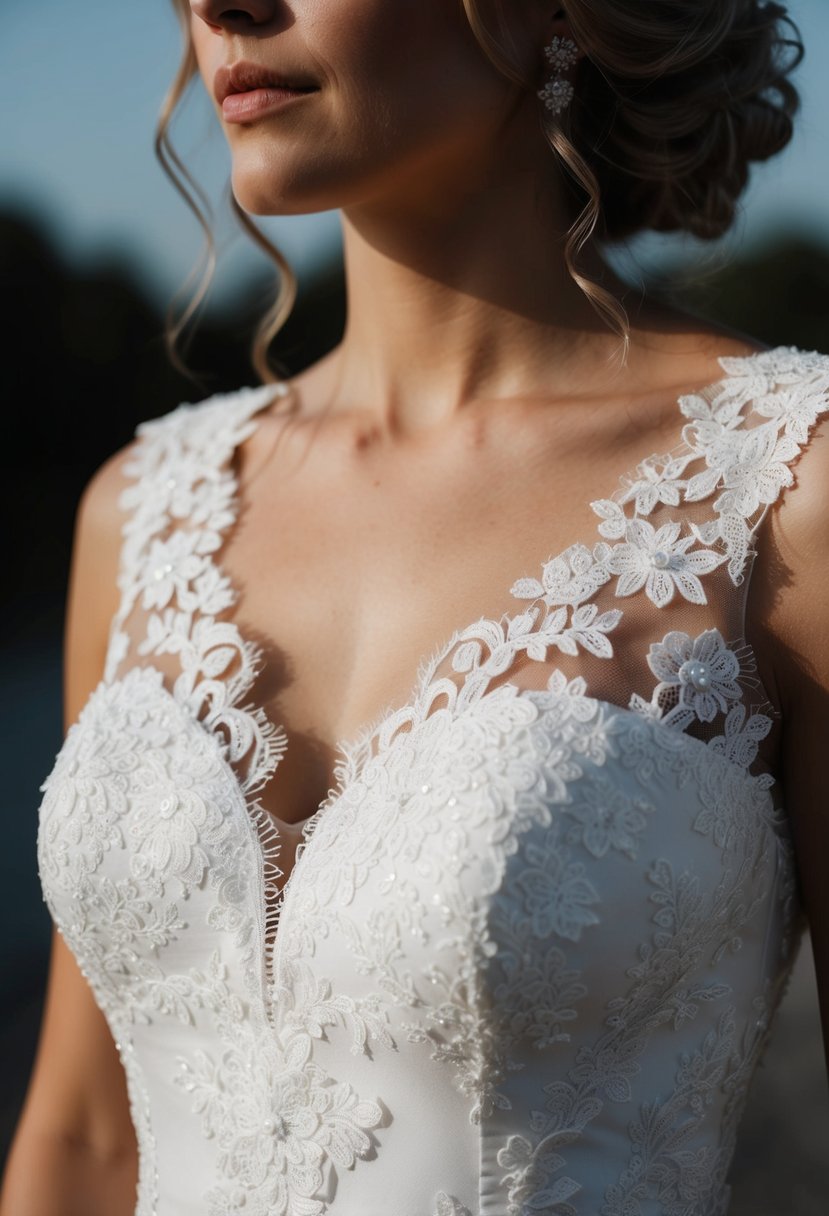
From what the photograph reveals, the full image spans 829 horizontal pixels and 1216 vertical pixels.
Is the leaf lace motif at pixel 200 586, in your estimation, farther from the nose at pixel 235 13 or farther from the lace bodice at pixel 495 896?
the nose at pixel 235 13

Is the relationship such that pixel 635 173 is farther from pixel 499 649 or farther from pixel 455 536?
pixel 499 649

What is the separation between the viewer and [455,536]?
187cm

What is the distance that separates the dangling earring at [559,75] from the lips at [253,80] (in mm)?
383

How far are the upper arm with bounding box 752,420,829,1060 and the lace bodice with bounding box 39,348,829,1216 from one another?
1.0 inches

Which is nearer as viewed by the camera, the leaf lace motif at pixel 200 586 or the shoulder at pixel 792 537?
the shoulder at pixel 792 537

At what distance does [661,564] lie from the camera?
5.52ft

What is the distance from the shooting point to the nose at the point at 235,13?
5.70 feet

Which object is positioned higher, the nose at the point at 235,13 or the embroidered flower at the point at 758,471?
the nose at the point at 235,13

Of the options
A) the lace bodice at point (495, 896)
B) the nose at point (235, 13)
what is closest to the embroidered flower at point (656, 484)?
the lace bodice at point (495, 896)

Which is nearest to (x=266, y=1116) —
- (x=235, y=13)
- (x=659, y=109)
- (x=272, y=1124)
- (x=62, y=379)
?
(x=272, y=1124)

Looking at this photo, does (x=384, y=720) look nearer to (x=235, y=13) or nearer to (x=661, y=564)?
(x=661, y=564)

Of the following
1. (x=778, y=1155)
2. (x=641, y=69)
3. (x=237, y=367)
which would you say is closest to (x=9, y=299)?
(x=237, y=367)

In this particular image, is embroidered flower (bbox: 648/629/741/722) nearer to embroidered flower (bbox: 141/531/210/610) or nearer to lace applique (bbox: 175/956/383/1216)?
lace applique (bbox: 175/956/383/1216)

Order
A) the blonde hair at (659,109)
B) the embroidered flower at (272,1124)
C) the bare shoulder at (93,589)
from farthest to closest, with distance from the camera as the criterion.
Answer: the bare shoulder at (93,589) < the blonde hair at (659,109) < the embroidered flower at (272,1124)
